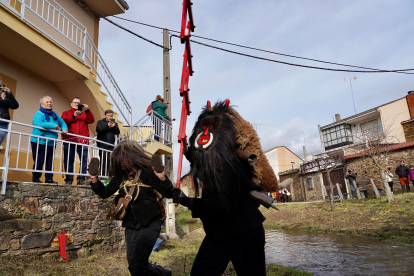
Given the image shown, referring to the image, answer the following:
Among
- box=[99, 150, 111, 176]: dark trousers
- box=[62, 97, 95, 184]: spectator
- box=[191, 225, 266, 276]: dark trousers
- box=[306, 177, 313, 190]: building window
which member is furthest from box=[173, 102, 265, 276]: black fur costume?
box=[306, 177, 313, 190]: building window

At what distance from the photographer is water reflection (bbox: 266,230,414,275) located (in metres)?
5.25

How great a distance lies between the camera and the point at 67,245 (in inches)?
198

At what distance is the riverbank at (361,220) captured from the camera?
28.8ft

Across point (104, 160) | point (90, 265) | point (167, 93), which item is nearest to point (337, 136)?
point (167, 93)

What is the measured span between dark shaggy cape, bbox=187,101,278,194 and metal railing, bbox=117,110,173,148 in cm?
585

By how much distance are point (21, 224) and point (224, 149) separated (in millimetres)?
3961

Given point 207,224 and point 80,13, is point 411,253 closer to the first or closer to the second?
point 207,224

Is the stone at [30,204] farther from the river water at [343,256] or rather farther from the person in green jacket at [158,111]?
the river water at [343,256]

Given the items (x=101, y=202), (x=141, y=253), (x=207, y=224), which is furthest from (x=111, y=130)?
(x=207, y=224)

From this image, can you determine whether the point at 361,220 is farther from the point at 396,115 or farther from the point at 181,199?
the point at 396,115

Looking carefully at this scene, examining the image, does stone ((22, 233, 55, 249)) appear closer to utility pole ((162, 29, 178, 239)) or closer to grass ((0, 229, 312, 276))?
grass ((0, 229, 312, 276))

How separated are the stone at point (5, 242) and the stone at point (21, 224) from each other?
12 centimetres

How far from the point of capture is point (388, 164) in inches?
688

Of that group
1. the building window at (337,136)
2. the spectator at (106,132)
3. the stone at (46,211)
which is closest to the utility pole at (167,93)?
the spectator at (106,132)
